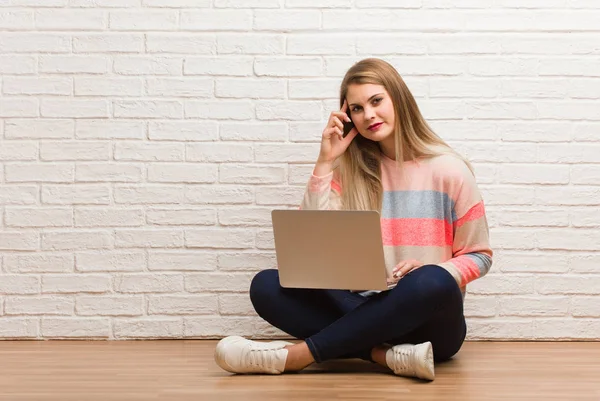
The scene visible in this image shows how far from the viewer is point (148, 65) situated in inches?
118

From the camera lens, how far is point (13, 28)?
298 cm

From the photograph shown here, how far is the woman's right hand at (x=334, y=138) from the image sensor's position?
8.25 feet

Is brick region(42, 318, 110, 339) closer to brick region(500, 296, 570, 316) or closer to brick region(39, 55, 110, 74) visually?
brick region(39, 55, 110, 74)

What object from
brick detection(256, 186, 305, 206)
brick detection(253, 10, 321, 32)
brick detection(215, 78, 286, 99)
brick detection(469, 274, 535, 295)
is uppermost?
brick detection(253, 10, 321, 32)

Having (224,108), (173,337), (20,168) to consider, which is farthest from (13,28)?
(173,337)

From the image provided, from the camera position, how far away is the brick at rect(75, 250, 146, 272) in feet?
9.78

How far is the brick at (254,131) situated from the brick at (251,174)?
0.10 metres

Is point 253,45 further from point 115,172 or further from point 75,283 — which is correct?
point 75,283

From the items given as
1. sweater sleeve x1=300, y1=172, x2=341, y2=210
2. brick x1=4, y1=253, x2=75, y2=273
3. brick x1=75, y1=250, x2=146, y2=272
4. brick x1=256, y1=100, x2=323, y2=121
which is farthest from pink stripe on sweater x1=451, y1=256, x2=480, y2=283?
brick x1=4, y1=253, x2=75, y2=273

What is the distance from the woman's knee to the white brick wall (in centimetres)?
45

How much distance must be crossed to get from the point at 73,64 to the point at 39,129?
0.26m

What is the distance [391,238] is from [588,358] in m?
0.72

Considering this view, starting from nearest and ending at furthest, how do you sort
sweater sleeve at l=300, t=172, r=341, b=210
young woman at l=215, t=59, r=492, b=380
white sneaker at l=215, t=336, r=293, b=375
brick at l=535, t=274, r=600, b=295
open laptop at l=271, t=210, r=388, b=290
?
open laptop at l=271, t=210, r=388, b=290 < white sneaker at l=215, t=336, r=293, b=375 < young woman at l=215, t=59, r=492, b=380 < sweater sleeve at l=300, t=172, r=341, b=210 < brick at l=535, t=274, r=600, b=295

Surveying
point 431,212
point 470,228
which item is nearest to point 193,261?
point 431,212
